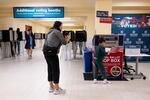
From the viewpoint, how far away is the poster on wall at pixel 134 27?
10961mm

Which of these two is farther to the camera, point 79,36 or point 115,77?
point 79,36

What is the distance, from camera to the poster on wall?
1096 centimetres

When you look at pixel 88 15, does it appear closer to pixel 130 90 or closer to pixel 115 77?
pixel 115 77

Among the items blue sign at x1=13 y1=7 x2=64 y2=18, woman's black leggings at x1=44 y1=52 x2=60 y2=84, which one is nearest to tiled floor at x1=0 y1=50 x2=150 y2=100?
woman's black leggings at x1=44 y1=52 x2=60 y2=84

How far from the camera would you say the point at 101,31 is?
9.06 m

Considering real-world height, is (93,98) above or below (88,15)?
below

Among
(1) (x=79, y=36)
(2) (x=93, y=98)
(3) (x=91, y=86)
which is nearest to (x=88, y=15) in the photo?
(1) (x=79, y=36)

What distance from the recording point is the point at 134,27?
36.3ft

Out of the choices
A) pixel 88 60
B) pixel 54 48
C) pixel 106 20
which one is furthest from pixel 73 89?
pixel 106 20

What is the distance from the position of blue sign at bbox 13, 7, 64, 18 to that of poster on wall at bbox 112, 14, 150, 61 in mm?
2734

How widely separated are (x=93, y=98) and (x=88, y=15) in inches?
359

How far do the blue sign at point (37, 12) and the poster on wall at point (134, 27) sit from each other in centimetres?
273

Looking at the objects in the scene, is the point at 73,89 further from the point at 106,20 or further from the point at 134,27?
the point at 134,27

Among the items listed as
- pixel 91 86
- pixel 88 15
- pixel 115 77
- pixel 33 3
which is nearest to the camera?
pixel 91 86
